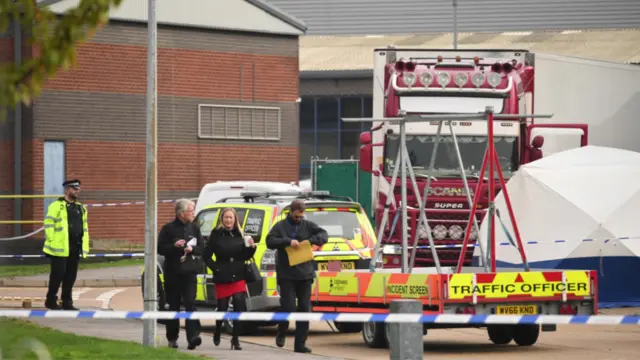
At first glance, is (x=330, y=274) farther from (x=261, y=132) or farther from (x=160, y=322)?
(x=261, y=132)

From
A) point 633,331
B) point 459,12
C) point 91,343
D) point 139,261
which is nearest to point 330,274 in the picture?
point 91,343

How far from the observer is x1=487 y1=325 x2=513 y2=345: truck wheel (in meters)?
17.5

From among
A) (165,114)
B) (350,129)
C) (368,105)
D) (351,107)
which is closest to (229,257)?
(165,114)

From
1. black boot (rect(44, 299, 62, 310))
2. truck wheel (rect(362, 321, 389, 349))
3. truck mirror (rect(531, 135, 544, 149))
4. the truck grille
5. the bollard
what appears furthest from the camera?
truck mirror (rect(531, 135, 544, 149))

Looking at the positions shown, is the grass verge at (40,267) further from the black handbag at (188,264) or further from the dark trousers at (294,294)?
the dark trousers at (294,294)

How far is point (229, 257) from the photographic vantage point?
16.5 meters

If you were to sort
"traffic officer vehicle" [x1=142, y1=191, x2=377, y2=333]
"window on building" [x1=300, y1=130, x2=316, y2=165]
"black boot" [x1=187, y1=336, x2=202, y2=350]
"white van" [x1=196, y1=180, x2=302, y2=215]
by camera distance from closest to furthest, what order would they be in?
1. "black boot" [x1=187, y1=336, x2=202, y2=350]
2. "traffic officer vehicle" [x1=142, y1=191, x2=377, y2=333]
3. "white van" [x1=196, y1=180, x2=302, y2=215]
4. "window on building" [x1=300, y1=130, x2=316, y2=165]

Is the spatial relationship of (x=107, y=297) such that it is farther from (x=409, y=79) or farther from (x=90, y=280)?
(x=409, y=79)

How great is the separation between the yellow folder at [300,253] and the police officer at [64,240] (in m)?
5.04

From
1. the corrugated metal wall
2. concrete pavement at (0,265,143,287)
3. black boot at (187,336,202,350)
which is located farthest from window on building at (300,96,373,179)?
black boot at (187,336,202,350)

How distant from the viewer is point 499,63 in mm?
23859

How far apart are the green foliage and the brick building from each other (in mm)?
32160

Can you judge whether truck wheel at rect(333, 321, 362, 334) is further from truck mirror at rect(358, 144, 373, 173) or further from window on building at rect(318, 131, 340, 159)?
window on building at rect(318, 131, 340, 159)

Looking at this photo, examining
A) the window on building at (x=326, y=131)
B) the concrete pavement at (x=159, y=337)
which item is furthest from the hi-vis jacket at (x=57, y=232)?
the window on building at (x=326, y=131)
